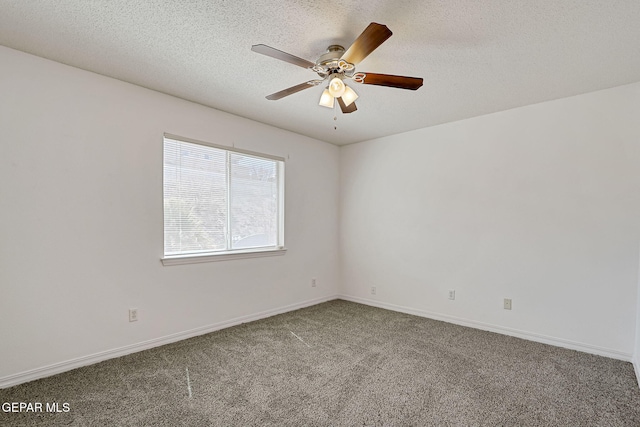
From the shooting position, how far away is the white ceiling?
181 centimetres

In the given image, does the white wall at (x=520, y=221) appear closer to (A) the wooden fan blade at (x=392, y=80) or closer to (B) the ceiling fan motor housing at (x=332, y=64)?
(A) the wooden fan blade at (x=392, y=80)

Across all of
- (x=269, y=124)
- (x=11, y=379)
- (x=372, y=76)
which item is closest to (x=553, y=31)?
(x=372, y=76)

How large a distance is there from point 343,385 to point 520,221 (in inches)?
97.1

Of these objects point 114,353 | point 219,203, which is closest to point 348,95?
point 219,203

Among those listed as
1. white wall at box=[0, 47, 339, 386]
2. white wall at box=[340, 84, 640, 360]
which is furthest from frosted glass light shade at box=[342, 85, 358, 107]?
white wall at box=[340, 84, 640, 360]

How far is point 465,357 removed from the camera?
2.80m

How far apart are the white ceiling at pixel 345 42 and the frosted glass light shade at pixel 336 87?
24 centimetres

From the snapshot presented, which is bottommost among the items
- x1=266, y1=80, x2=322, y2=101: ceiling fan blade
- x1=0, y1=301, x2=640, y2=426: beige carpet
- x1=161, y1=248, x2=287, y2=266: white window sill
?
x1=0, y1=301, x2=640, y2=426: beige carpet

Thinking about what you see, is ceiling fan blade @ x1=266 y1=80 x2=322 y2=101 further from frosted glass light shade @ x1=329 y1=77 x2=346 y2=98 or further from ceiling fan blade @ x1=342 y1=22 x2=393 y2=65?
ceiling fan blade @ x1=342 y1=22 x2=393 y2=65

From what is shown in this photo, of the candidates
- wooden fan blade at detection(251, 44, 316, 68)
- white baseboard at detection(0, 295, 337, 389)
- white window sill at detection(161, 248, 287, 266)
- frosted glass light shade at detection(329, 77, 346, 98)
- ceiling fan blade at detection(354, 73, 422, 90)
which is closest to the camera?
wooden fan blade at detection(251, 44, 316, 68)

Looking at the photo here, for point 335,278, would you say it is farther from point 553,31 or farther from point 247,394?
point 553,31

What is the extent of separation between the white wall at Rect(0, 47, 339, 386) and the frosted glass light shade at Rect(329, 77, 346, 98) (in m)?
1.74

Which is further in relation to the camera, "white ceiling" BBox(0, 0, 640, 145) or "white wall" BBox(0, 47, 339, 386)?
"white wall" BBox(0, 47, 339, 386)

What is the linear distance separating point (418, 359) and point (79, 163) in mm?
3275
